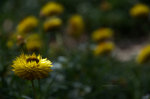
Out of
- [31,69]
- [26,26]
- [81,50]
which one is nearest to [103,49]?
[81,50]

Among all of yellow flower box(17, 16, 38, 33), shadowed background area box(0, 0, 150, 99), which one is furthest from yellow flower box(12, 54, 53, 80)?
yellow flower box(17, 16, 38, 33)

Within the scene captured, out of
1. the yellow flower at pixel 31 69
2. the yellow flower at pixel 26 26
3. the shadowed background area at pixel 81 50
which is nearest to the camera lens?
the yellow flower at pixel 31 69

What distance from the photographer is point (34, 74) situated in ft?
4.48

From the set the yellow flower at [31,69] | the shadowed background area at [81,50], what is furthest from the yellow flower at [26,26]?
the yellow flower at [31,69]

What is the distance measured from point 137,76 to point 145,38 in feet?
8.27

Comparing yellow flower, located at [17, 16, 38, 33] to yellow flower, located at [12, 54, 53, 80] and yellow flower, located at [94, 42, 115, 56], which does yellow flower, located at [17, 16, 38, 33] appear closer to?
yellow flower, located at [94, 42, 115, 56]

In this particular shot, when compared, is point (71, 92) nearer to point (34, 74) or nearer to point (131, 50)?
point (34, 74)

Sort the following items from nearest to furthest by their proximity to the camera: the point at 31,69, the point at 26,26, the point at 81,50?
the point at 31,69 < the point at 26,26 < the point at 81,50

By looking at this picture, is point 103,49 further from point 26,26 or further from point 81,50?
point 26,26

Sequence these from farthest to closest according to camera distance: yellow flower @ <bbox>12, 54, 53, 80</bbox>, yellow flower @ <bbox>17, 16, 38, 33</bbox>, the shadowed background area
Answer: yellow flower @ <bbox>17, 16, 38, 33</bbox>, the shadowed background area, yellow flower @ <bbox>12, 54, 53, 80</bbox>

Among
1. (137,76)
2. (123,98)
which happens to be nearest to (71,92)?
(123,98)

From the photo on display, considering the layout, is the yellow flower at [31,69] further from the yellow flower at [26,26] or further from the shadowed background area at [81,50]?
the yellow flower at [26,26]

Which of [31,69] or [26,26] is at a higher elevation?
[26,26]

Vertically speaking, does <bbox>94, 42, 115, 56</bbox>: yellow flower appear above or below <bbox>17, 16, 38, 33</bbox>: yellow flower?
below
